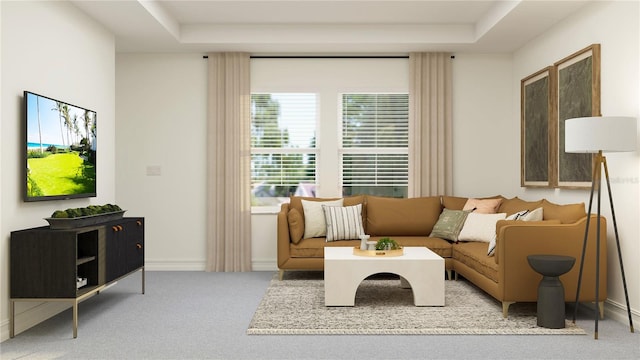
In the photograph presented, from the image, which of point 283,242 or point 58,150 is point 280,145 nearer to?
point 283,242

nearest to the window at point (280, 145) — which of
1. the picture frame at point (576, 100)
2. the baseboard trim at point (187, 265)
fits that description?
the baseboard trim at point (187, 265)

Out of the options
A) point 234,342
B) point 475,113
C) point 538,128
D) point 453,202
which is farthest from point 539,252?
point 475,113

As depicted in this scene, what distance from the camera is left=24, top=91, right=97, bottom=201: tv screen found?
4.11 m

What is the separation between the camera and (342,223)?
6.13m

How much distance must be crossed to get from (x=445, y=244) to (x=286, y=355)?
2971 millimetres

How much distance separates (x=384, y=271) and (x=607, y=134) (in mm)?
2015

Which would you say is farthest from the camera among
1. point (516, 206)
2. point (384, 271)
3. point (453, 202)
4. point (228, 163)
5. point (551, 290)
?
point (228, 163)

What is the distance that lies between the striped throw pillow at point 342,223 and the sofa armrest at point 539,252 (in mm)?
2073

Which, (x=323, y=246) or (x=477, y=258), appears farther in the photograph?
(x=323, y=246)

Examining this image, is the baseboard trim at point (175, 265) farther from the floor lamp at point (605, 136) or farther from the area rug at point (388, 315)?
the floor lamp at point (605, 136)

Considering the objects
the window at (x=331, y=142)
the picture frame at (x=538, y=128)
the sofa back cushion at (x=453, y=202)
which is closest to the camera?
the picture frame at (x=538, y=128)

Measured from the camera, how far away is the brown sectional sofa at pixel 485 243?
4.30 meters

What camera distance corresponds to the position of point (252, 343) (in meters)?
3.71

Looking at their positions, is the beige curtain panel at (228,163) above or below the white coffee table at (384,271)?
above
